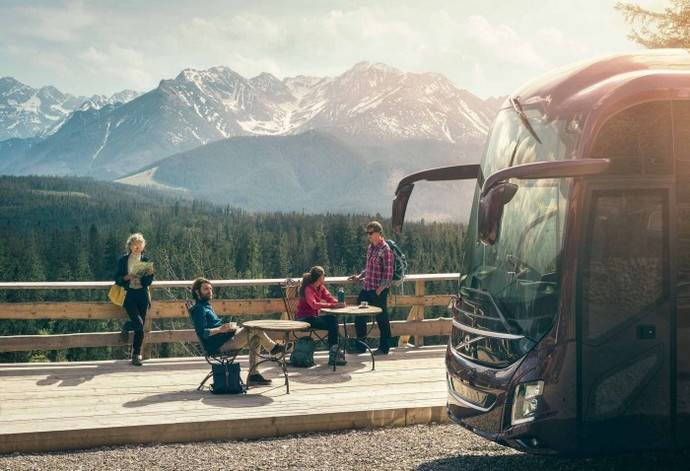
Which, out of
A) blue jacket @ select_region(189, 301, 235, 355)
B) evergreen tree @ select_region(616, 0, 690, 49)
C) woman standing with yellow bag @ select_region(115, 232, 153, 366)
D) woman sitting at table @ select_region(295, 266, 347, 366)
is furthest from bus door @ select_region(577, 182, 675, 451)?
evergreen tree @ select_region(616, 0, 690, 49)

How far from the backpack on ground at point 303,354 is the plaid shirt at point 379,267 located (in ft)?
4.12

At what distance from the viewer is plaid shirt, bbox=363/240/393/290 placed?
10602 mm

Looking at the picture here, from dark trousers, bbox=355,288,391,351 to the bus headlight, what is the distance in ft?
17.4

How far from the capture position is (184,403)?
798cm

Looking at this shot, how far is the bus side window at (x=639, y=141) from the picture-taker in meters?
5.41

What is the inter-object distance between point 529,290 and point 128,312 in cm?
628

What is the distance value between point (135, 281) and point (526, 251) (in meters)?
6.11

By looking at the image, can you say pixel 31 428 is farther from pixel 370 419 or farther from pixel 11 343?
pixel 11 343

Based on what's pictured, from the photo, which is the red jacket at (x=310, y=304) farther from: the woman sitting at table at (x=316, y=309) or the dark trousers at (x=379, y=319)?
the dark trousers at (x=379, y=319)

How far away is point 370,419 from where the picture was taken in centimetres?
754

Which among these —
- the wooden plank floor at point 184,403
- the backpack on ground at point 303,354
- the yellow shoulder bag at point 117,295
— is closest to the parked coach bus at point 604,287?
the wooden plank floor at point 184,403

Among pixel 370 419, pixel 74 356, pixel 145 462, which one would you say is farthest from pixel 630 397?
pixel 74 356

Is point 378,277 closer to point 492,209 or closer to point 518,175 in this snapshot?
point 518,175

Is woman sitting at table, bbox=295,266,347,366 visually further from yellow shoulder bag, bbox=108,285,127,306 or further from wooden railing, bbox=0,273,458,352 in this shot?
yellow shoulder bag, bbox=108,285,127,306
